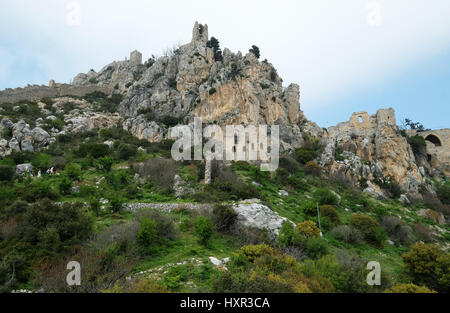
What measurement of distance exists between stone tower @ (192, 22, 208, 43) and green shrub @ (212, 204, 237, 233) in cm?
4860

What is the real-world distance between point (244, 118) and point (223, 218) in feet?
77.6

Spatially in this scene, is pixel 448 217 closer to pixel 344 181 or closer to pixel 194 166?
pixel 344 181

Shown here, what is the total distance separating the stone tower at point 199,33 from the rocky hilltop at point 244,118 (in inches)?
210

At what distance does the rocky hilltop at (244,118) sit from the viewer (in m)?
30.8

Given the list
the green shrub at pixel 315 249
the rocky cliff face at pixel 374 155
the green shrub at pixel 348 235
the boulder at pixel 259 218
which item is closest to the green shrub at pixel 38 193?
the boulder at pixel 259 218

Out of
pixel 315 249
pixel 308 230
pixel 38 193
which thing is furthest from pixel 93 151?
pixel 315 249

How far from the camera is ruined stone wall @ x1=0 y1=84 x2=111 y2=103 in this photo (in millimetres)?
47688

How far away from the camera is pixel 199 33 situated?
5531 centimetres

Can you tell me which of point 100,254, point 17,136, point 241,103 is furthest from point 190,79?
point 100,254

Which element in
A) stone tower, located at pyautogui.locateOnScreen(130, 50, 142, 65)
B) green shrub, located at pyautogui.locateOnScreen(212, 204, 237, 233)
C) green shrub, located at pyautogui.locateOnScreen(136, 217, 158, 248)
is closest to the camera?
green shrub, located at pyautogui.locateOnScreen(136, 217, 158, 248)

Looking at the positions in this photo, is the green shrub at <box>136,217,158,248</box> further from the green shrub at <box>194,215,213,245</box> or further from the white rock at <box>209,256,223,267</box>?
the white rock at <box>209,256,223,267</box>

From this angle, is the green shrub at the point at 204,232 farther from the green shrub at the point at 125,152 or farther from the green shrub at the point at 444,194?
the green shrub at the point at 444,194

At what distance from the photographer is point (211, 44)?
164 feet

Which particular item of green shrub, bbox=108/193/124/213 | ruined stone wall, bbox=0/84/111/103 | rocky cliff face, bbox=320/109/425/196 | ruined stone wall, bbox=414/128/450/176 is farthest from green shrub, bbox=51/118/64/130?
ruined stone wall, bbox=414/128/450/176
